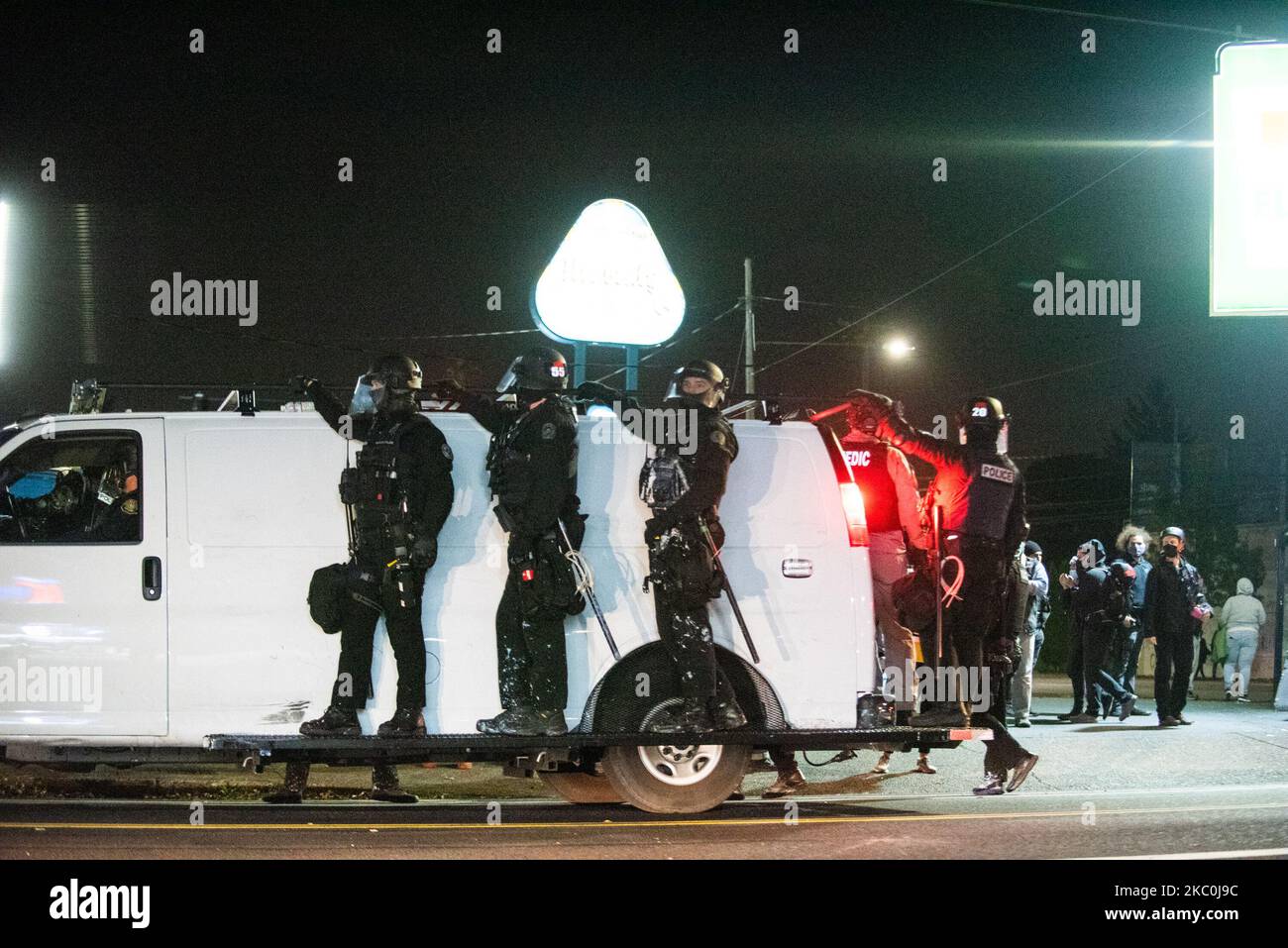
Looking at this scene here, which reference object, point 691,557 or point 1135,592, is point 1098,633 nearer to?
point 1135,592

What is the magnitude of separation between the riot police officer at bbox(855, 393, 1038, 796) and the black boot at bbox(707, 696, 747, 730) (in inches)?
69.2

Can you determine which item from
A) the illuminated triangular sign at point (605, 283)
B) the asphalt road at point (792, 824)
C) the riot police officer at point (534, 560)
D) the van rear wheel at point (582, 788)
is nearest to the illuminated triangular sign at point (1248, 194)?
the illuminated triangular sign at point (605, 283)

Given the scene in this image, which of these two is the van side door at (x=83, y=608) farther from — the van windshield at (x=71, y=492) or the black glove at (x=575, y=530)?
the black glove at (x=575, y=530)

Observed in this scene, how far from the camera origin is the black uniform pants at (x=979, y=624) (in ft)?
29.5

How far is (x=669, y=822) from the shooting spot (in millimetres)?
8102

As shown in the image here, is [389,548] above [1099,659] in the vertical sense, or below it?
above

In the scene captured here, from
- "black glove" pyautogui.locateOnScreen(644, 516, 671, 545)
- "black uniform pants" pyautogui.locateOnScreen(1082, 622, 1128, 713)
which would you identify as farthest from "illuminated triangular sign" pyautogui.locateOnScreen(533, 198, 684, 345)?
Answer: "black glove" pyautogui.locateOnScreen(644, 516, 671, 545)

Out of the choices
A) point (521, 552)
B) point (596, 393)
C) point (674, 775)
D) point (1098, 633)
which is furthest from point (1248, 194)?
point (521, 552)

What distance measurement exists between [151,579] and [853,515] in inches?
154

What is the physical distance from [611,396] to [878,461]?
76.7 inches

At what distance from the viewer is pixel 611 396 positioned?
8.30m

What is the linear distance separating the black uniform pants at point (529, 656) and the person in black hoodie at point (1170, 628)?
7865 mm

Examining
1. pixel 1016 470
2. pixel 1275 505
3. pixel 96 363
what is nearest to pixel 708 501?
pixel 1016 470

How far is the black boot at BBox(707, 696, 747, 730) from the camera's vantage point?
791 centimetres
